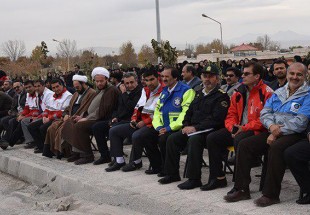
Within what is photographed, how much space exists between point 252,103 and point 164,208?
178 cm

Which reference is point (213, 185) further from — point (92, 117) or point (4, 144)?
point (4, 144)

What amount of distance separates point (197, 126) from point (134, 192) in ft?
4.16

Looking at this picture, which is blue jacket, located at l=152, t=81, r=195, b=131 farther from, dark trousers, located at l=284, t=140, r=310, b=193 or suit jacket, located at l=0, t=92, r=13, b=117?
suit jacket, located at l=0, t=92, r=13, b=117

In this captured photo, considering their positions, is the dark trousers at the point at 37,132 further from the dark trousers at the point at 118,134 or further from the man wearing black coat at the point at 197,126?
the man wearing black coat at the point at 197,126

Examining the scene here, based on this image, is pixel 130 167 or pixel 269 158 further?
pixel 130 167

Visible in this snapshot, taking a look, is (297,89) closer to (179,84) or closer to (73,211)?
(179,84)

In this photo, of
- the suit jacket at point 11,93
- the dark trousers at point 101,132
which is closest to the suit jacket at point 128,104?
the dark trousers at point 101,132

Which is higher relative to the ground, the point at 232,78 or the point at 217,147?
the point at 232,78

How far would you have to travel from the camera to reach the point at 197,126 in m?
6.92

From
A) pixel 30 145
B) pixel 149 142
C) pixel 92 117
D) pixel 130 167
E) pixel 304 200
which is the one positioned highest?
pixel 92 117

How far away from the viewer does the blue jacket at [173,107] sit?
7.54m

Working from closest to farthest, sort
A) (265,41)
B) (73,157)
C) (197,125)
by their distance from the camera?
(197,125), (73,157), (265,41)

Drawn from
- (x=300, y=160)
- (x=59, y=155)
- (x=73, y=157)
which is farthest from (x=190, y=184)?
(x=59, y=155)

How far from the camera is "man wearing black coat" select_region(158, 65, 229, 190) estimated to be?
6.82 meters
